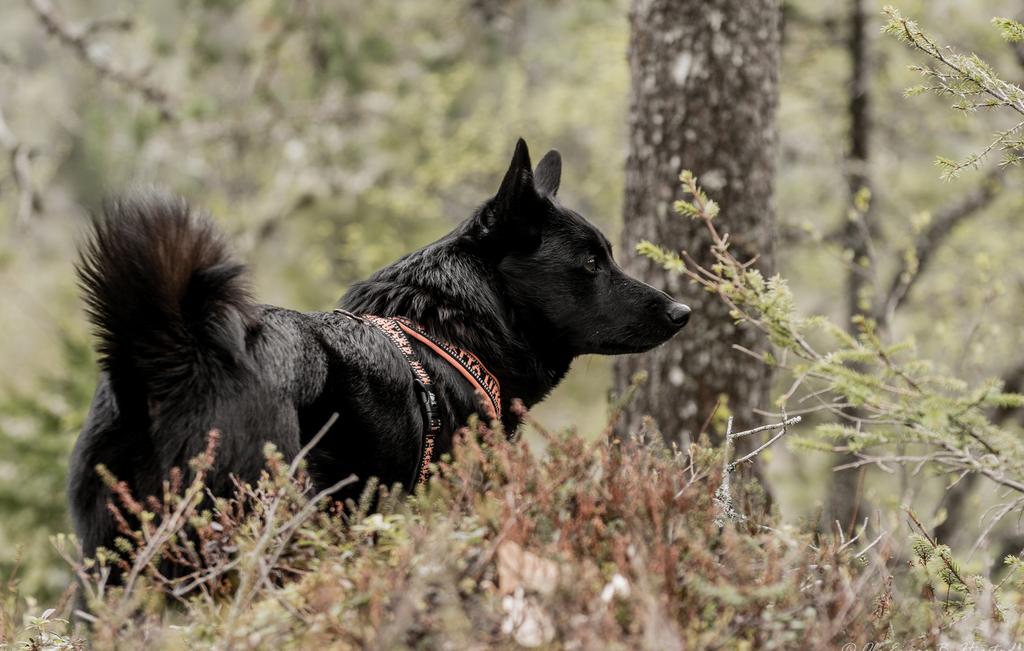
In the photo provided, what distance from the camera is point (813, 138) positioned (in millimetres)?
14484

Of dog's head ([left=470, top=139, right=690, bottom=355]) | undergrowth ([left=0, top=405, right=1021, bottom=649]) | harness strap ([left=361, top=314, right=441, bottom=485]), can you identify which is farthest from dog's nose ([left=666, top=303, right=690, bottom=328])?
undergrowth ([left=0, top=405, right=1021, bottom=649])

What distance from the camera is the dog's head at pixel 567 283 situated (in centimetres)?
403

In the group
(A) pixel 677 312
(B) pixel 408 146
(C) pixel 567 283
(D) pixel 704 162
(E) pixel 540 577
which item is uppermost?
(B) pixel 408 146

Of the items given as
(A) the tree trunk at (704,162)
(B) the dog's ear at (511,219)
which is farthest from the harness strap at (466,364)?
(A) the tree trunk at (704,162)

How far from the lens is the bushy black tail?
2.74 m

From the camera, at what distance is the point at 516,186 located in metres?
3.83

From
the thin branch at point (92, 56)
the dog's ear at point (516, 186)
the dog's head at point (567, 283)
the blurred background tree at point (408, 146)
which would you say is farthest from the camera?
the blurred background tree at point (408, 146)

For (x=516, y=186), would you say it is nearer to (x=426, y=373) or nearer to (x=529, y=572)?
(x=426, y=373)

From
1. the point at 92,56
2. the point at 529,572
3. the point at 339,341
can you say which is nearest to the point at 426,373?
the point at 339,341

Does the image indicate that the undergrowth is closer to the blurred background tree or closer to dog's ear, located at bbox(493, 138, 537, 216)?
dog's ear, located at bbox(493, 138, 537, 216)

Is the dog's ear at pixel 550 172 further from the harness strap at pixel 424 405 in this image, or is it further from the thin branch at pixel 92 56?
the thin branch at pixel 92 56

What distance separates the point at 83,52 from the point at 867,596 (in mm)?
7453

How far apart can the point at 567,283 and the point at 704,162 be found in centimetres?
115

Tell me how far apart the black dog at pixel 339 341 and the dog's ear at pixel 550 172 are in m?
0.41
